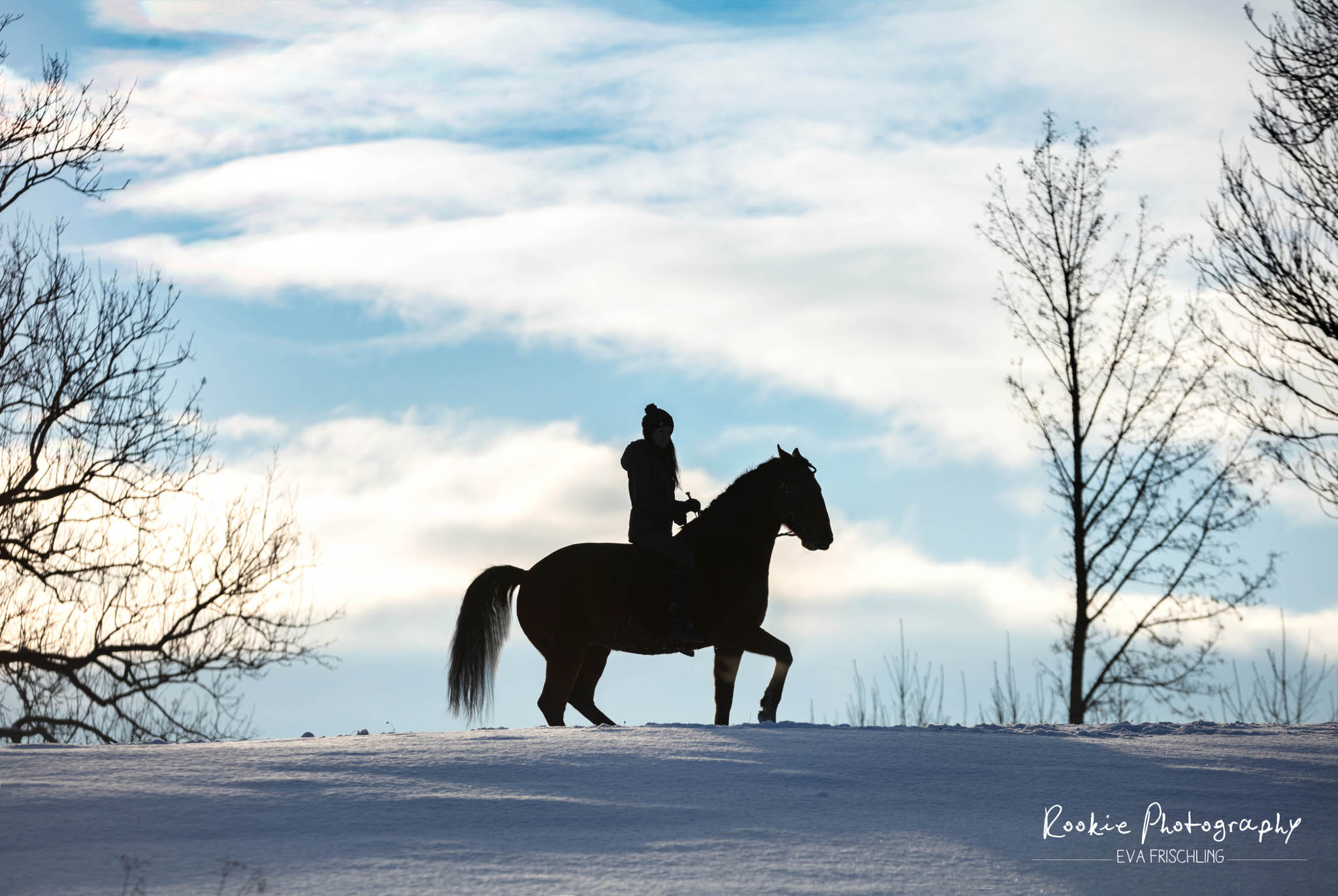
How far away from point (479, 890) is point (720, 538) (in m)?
5.52

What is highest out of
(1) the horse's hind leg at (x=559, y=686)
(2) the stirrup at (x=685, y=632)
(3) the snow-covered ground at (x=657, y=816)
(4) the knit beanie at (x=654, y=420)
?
(4) the knit beanie at (x=654, y=420)

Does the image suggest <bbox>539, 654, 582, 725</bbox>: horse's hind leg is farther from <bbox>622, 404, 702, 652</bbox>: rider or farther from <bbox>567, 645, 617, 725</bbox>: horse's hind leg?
<bbox>622, 404, 702, 652</bbox>: rider

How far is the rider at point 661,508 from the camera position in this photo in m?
9.31

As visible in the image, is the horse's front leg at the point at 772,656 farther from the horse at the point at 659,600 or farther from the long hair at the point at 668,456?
the long hair at the point at 668,456

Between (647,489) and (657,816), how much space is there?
14.0 ft

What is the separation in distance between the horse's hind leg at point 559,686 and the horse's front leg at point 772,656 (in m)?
1.52

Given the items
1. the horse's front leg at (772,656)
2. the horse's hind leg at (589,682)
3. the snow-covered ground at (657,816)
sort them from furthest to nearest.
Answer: the horse's hind leg at (589,682) → the horse's front leg at (772,656) → the snow-covered ground at (657,816)

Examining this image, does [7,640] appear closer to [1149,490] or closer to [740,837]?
[740,837]

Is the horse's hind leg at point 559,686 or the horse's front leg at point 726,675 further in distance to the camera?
the horse's hind leg at point 559,686

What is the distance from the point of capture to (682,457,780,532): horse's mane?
9648mm

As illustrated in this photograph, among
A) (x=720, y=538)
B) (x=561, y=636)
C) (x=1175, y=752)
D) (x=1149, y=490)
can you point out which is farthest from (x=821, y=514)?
(x=1149, y=490)

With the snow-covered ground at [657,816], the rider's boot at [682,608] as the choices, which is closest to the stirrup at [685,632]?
the rider's boot at [682,608]

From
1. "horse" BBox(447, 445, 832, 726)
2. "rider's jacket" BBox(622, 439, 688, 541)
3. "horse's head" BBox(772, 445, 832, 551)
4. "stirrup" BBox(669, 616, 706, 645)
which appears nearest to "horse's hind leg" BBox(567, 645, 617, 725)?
"horse" BBox(447, 445, 832, 726)

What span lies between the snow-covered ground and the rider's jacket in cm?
230
